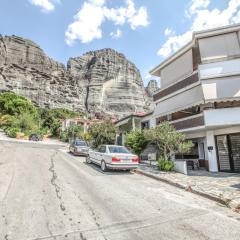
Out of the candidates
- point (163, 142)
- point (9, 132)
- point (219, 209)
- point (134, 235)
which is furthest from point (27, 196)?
point (9, 132)

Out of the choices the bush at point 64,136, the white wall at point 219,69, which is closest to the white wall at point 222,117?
the white wall at point 219,69

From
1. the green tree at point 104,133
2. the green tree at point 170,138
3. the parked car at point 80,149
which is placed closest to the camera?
the green tree at point 170,138

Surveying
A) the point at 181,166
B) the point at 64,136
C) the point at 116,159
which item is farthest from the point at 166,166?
the point at 64,136

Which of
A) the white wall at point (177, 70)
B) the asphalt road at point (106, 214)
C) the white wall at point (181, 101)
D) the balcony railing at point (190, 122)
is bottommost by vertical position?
the asphalt road at point (106, 214)

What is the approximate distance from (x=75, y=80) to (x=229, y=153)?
104 meters

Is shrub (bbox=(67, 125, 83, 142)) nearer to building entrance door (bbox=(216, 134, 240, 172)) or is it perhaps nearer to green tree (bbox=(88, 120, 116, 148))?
green tree (bbox=(88, 120, 116, 148))

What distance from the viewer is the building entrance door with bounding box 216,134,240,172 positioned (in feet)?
54.1

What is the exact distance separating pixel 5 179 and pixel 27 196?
3.32m

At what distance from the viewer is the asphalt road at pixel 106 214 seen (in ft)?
16.6

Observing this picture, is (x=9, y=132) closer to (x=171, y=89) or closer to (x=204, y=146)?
(x=171, y=89)

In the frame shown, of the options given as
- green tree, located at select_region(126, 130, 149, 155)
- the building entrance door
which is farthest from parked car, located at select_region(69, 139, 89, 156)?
Answer: the building entrance door

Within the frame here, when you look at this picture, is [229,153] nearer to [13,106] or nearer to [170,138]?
[170,138]

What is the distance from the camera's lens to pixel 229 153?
16719 millimetres

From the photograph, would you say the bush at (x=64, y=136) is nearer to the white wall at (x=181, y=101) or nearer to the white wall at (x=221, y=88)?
the white wall at (x=181, y=101)
